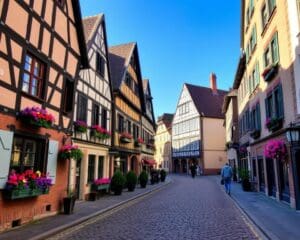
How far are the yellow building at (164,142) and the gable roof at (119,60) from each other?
3415cm

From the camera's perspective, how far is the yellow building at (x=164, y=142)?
188ft

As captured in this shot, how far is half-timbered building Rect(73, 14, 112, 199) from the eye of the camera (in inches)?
540

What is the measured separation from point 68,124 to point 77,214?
3.62 meters

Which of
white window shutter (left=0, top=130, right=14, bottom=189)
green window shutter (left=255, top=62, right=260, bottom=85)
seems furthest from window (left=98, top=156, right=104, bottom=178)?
green window shutter (left=255, top=62, right=260, bottom=85)

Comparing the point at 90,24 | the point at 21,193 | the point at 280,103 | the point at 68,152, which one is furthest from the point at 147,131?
the point at 21,193

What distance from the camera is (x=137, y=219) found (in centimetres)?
956

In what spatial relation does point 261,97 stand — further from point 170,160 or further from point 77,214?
point 170,160

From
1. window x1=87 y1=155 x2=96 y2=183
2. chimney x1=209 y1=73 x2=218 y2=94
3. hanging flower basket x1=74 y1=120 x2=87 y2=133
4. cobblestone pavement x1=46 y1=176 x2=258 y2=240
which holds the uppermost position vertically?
chimney x1=209 y1=73 x2=218 y2=94

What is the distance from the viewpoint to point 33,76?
9.12m

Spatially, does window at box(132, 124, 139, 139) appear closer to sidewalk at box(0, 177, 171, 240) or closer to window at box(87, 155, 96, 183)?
window at box(87, 155, 96, 183)

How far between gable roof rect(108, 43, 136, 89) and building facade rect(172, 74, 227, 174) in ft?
78.5

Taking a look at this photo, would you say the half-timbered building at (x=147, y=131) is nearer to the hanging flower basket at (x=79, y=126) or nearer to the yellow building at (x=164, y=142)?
the hanging flower basket at (x=79, y=126)

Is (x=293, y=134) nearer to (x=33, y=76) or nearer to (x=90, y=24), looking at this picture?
(x=33, y=76)

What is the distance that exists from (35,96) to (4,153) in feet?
7.30
